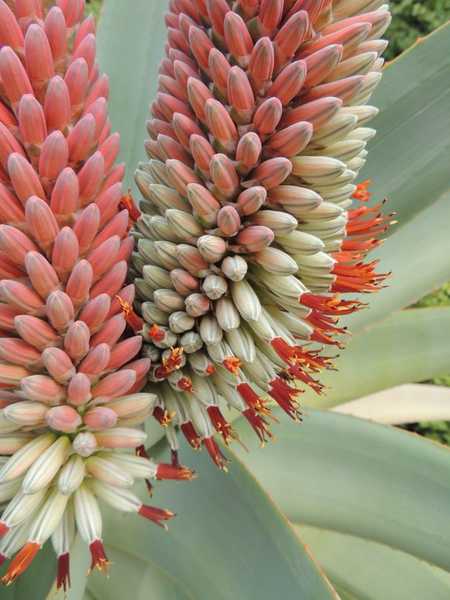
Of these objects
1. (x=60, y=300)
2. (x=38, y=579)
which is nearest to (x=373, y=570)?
(x=38, y=579)

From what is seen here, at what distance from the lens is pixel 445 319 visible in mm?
1117

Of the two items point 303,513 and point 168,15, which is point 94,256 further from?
point 303,513

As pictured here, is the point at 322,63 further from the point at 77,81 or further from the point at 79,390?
the point at 79,390

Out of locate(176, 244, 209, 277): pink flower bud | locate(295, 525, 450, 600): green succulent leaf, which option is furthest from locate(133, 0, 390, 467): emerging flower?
locate(295, 525, 450, 600): green succulent leaf

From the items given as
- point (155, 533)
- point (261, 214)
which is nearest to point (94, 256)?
point (261, 214)

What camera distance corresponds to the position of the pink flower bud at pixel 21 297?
50 centimetres

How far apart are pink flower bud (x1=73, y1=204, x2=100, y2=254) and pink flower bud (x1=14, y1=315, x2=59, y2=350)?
0.23 ft

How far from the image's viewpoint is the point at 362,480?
0.84 m

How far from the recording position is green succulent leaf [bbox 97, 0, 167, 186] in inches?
36.3

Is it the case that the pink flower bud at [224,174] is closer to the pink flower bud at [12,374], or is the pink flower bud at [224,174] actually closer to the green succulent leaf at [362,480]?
the pink flower bud at [12,374]

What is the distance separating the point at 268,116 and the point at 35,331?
0.80 ft

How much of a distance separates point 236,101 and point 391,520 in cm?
54

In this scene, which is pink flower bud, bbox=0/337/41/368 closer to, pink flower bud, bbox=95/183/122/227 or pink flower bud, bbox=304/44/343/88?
pink flower bud, bbox=95/183/122/227

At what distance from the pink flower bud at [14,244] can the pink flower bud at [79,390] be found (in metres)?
0.10
